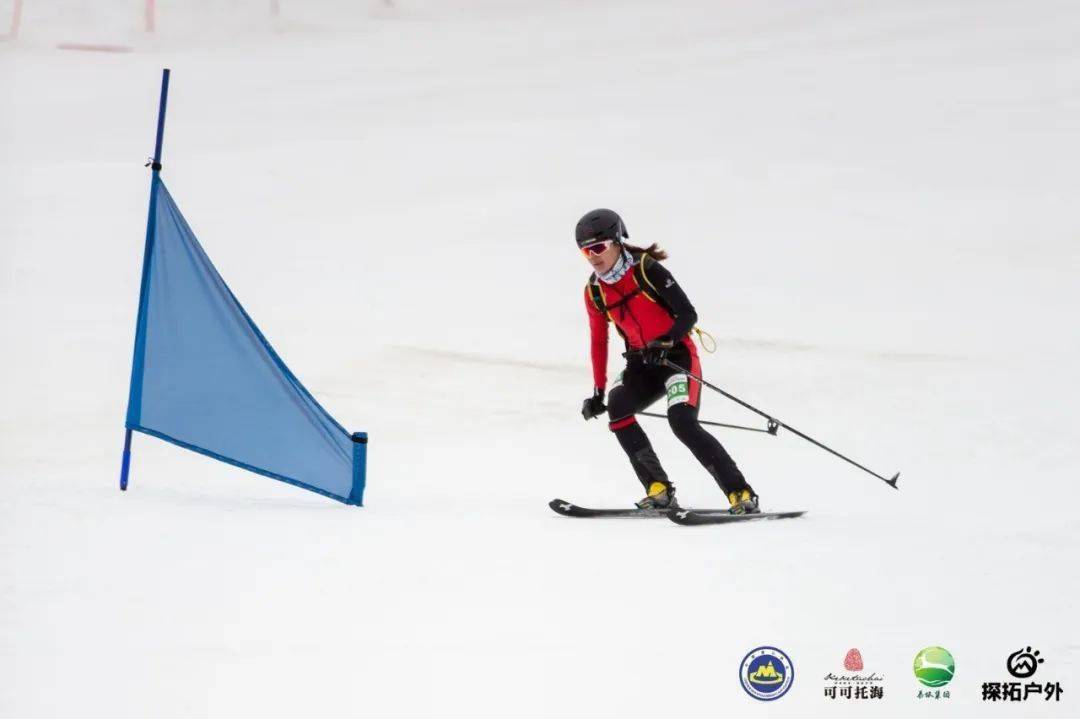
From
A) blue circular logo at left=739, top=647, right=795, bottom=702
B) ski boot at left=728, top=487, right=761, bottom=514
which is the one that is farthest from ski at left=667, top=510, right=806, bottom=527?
blue circular logo at left=739, top=647, right=795, bottom=702

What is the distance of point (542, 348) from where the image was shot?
11664 millimetres

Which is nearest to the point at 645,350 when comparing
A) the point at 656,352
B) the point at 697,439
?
the point at 656,352

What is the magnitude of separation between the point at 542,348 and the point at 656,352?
5.00m

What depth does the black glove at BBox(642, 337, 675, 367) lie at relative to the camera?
21.7 ft

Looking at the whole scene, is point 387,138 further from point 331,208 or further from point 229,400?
point 229,400

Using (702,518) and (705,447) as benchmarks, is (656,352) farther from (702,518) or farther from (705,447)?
(702,518)

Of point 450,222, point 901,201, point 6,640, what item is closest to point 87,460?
point 6,640

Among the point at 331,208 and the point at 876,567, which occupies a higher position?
the point at 331,208

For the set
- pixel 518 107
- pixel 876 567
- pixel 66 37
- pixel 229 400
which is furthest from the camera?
pixel 66 37

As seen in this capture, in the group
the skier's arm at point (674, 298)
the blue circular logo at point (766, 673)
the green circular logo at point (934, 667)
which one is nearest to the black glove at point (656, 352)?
the skier's arm at point (674, 298)

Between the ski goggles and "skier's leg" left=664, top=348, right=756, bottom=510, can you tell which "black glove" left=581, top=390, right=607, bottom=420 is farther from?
the ski goggles

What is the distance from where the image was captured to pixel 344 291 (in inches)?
515

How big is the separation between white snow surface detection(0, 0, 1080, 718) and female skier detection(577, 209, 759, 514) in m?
0.44

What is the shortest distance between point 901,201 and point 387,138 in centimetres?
720
